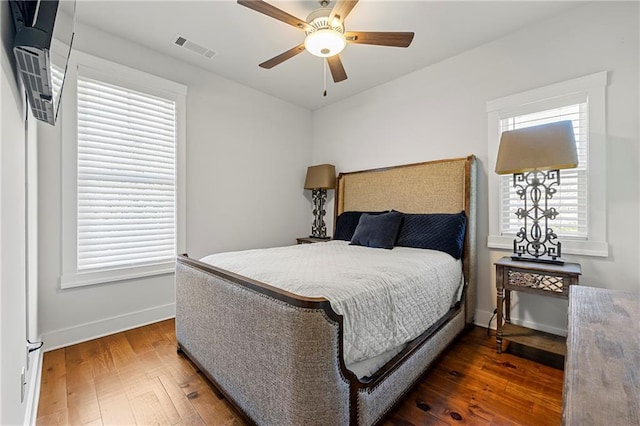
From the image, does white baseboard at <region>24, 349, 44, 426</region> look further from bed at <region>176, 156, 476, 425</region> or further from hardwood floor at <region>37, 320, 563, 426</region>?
bed at <region>176, 156, 476, 425</region>

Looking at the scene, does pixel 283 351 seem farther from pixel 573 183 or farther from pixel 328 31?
pixel 573 183

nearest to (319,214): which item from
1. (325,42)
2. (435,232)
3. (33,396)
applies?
(435,232)

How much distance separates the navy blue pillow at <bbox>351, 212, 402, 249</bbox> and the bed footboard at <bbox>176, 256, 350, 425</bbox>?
162 centimetres

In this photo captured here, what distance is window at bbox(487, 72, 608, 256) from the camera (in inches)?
86.5

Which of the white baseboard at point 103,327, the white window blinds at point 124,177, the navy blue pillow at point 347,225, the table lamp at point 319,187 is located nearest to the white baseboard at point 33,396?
the white baseboard at point 103,327

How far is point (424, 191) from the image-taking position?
3.08 m

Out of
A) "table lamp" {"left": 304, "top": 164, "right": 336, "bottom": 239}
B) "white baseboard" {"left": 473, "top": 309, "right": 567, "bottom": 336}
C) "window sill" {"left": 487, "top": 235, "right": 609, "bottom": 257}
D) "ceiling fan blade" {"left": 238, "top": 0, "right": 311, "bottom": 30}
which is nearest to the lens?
"ceiling fan blade" {"left": 238, "top": 0, "right": 311, "bottom": 30}

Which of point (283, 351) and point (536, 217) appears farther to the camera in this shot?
point (536, 217)

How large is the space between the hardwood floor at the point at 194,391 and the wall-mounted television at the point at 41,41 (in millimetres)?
1665

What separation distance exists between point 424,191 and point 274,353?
243 centimetres

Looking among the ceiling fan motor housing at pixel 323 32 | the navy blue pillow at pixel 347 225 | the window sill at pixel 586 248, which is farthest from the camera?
the navy blue pillow at pixel 347 225

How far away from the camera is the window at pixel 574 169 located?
2.20 metres

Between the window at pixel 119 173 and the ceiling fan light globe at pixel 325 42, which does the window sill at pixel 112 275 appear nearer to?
the window at pixel 119 173

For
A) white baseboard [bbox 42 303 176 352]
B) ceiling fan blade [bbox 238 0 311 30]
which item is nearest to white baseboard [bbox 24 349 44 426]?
white baseboard [bbox 42 303 176 352]
